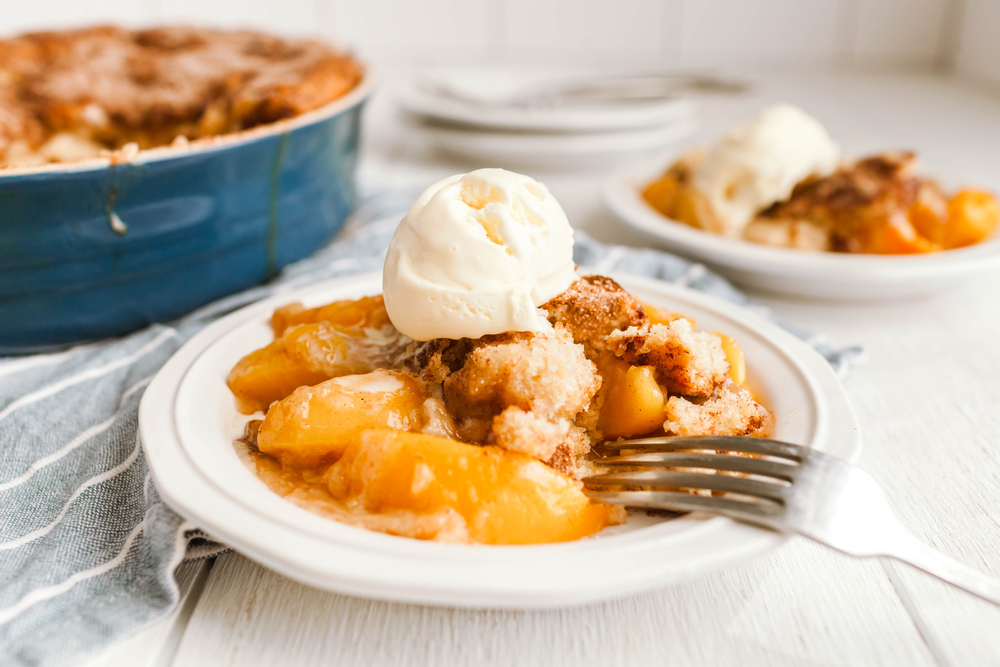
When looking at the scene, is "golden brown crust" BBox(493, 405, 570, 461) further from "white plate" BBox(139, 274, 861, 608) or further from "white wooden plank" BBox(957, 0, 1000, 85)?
"white wooden plank" BBox(957, 0, 1000, 85)

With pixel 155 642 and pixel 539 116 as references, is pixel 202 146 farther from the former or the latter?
pixel 539 116

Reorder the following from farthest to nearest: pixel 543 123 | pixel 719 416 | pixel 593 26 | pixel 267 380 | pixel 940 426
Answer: pixel 593 26 < pixel 543 123 < pixel 940 426 < pixel 267 380 < pixel 719 416

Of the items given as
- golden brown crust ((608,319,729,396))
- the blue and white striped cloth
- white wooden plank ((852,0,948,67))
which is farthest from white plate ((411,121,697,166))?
white wooden plank ((852,0,948,67))

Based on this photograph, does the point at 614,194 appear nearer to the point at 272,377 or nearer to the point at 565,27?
the point at 272,377

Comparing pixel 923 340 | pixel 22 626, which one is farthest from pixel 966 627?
pixel 22 626

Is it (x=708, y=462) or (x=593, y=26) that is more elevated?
(x=593, y=26)

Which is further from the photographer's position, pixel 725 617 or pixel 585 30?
pixel 585 30

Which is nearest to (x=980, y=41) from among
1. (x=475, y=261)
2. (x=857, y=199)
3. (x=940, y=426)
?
(x=857, y=199)
